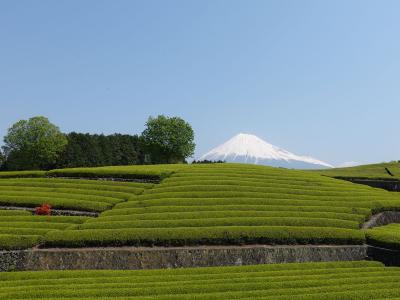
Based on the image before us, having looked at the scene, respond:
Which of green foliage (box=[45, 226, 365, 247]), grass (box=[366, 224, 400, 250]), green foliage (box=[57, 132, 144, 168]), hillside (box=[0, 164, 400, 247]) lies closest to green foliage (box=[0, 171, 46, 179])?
hillside (box=[0, 164, 400, 247])

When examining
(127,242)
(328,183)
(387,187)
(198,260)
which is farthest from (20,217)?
(387,187)

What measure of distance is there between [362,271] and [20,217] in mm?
24293

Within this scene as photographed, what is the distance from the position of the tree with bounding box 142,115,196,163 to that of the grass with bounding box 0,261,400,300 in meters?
67.2

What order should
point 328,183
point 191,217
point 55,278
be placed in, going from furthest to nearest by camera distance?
point 328,183
point 191,217
point 55,278

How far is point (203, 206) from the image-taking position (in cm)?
3584

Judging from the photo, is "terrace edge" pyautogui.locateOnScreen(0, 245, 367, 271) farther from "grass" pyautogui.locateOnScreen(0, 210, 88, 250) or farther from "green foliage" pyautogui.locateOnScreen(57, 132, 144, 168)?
"green foliage" pyautogui.locateOnScreen(57, 132, 144, 168)

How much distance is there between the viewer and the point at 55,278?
22.3 m

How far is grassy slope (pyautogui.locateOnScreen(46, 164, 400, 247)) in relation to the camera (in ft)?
93.2

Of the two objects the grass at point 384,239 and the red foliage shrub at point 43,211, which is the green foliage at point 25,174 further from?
the grass at point 384,239

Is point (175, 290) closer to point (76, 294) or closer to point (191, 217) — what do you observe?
point (76, 294)

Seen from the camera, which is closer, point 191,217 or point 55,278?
point 55,278

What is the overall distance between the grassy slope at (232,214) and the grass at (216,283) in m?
4.40

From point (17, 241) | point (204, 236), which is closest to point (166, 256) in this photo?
point (204, 236)

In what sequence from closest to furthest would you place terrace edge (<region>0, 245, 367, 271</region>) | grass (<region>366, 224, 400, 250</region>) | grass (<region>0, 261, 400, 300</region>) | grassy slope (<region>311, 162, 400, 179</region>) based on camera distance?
grass (<region>0, 261, 400, 300</region>)
terrace edge (<region>0, 245, 367, 271</region>)
grass (<region>366, 224, 400, 250</region>)
grassy slope (<region>311, 162, 400, 179</region>)
